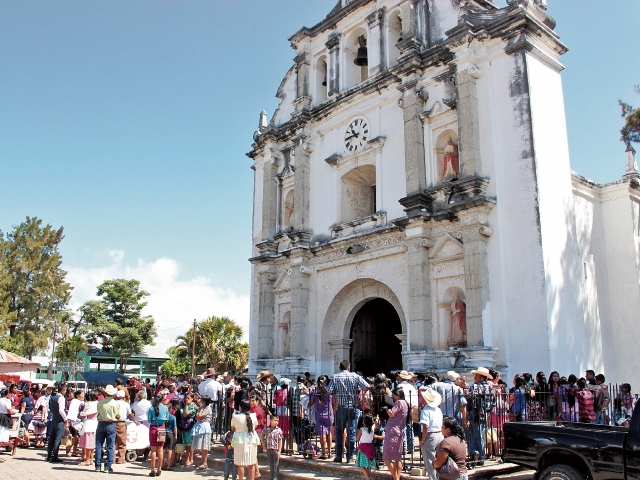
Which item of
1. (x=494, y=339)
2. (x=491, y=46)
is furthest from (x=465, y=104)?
(x=494, y=339)

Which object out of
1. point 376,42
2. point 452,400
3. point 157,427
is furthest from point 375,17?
point 157,427

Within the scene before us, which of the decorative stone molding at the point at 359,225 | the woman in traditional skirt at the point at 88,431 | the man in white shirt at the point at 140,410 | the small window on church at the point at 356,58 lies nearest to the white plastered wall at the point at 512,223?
the decorative stone molding at the point at 359,225

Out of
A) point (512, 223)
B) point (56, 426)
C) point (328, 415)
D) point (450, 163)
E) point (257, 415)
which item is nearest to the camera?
point (257, 415)

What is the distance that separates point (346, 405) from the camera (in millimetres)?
10477

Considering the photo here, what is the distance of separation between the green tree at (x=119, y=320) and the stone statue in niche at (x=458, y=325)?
33745mm

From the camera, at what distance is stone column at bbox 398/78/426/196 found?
16328 millimetres

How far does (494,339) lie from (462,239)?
2.58 metres

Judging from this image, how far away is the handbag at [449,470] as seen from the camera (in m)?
6.30

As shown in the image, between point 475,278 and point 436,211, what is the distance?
2.29 metres

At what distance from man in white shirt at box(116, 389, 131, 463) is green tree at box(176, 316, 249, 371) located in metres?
29.6

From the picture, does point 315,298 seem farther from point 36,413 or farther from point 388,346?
point 36,413

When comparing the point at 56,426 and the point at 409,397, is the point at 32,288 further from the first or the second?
the point at 409,397

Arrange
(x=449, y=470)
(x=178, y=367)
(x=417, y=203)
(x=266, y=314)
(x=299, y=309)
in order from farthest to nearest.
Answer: (x=178, y=367)
(x=266, y=314)
(x=299, y=309)
(x=417, y=203)
(x=449, y=470)

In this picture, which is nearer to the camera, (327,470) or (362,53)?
(327,470)
